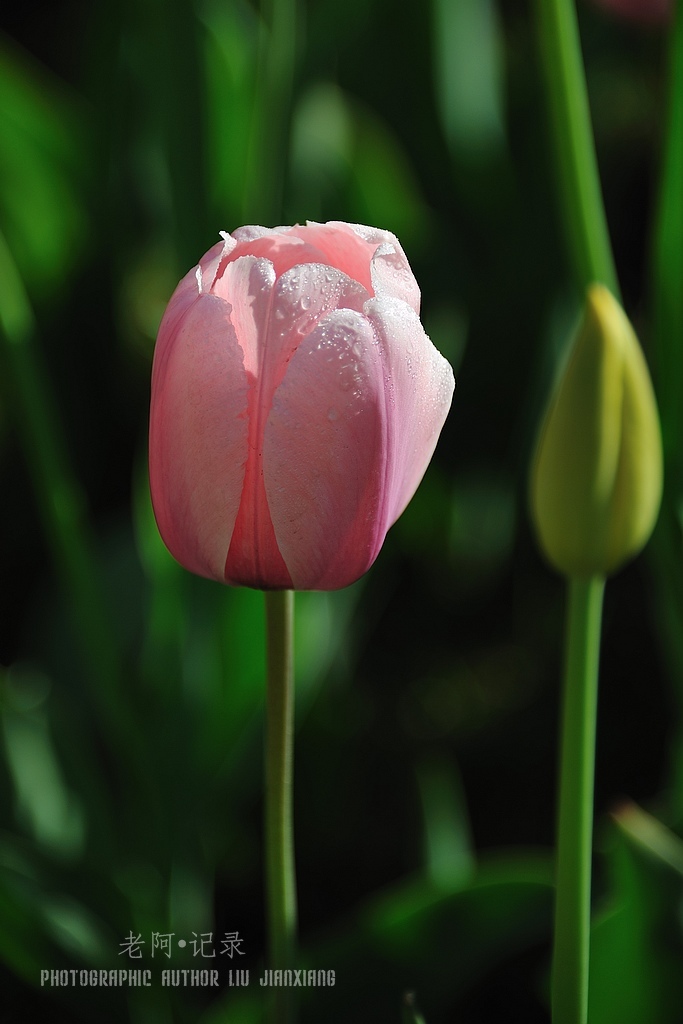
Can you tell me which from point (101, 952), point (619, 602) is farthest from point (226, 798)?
point (619, 602)

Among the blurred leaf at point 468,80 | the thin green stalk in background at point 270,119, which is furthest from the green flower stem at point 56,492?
the blurred leaf at point 468,80

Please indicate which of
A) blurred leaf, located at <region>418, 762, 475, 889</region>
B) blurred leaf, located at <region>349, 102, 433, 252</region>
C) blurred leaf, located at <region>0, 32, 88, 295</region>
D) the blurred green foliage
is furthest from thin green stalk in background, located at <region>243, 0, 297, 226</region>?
blurred leaf, located at <region>418, 762, 475, 889</region>

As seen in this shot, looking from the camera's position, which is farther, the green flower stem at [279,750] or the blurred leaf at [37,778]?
the blurred leaf at [37,778]

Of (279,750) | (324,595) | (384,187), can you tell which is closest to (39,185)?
(384,187)

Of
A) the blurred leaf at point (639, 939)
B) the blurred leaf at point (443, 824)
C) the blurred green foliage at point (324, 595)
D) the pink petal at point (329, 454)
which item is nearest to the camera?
the pink petal at point (329, 454)

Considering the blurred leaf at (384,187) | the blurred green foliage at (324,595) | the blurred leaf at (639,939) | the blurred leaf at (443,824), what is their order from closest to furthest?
1. the blurred leaf at (639,939)
2. the blurred green foliage at (324,595)
3. the blurred leaf at (443,824)
4. the blurred leaf at (384,187)

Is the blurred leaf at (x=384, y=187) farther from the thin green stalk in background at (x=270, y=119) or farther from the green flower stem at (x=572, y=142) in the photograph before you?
the green flower stem at (x=572, y=142)

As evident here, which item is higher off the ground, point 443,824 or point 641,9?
point 641,9

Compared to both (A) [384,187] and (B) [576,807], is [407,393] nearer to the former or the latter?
(B) [576,807]
